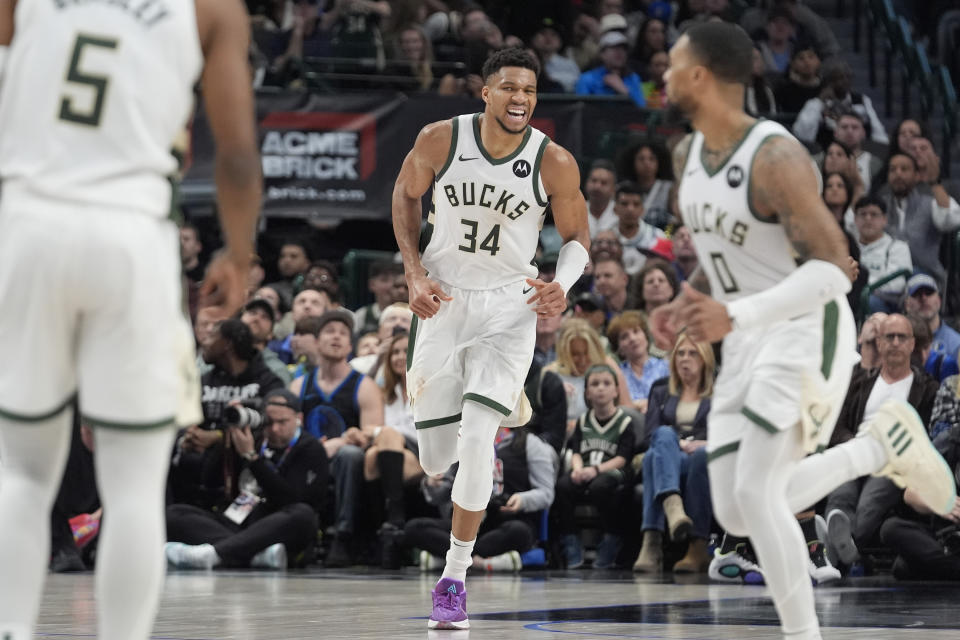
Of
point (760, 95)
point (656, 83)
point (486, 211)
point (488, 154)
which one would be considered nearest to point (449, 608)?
point (486, 211)

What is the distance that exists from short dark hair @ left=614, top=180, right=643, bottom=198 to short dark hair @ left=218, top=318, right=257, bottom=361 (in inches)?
165

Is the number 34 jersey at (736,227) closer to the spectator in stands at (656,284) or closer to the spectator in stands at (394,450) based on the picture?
the spectator in stands at (394,450)

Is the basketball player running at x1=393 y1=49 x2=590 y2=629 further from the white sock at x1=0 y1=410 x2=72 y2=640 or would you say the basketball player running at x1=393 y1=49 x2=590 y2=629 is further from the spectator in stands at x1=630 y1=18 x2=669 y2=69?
the spectator in stands at x1=630 y1=18 x2=669 y2=69

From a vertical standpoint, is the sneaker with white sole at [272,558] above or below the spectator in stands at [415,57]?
below

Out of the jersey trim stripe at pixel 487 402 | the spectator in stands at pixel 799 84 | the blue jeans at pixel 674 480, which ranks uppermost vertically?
the spectator in stands at pixel 799 84

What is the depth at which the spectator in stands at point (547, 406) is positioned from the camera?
39.5 feet

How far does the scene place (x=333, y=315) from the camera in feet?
41.2

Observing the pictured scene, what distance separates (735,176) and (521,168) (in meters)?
2.52

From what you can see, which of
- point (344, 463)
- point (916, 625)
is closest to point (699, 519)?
point (344, 463)

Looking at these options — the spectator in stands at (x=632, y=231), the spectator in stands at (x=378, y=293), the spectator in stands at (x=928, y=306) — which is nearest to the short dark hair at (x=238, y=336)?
the spectator in stands at (x=378, y=293)

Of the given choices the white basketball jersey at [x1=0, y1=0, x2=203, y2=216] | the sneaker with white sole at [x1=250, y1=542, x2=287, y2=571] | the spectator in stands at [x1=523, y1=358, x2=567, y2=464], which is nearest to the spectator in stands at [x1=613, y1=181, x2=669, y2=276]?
the spectator in stands at [x1=523, y1=358, x2=567, y2=464]

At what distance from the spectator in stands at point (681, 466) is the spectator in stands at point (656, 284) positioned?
4.34 ft

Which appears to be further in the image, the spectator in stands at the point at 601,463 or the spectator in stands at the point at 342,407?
the spectator in stands at the point at 342,407

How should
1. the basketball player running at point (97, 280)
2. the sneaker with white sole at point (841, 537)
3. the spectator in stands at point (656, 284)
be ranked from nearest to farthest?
1. the basketball player running at point (97, 280)
2. the sneaker with white sole at point (841, 537)
3. the spectator in stands at point (656, 284)
